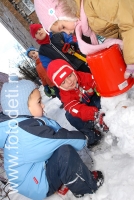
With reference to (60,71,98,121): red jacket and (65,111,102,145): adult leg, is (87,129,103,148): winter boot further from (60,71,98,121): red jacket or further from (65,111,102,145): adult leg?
(60,71,98,121): red jacket

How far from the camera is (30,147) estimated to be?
1724 mm

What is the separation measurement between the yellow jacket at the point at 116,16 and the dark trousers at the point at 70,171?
895 millimetres

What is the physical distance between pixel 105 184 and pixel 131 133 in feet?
1.85

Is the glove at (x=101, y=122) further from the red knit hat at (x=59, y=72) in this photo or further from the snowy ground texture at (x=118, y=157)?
the red knit hat at (x=59, y=72)

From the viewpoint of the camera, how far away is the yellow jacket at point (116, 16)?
1.36 m

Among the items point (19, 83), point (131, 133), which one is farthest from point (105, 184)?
point (19, 83)

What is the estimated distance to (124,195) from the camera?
5.18 ft

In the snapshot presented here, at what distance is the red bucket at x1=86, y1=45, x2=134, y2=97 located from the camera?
168 centimetres

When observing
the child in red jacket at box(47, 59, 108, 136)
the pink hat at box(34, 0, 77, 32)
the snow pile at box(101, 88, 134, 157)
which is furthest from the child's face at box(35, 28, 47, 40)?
the snow pile at box(101, 88, 134, 157)

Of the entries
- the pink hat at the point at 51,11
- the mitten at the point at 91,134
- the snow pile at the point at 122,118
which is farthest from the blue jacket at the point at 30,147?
the pink hat at the point at 51,11

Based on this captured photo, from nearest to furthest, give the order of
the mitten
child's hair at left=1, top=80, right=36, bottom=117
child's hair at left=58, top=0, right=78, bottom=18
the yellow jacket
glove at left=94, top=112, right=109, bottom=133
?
the yellow jacket
child's hair at left=58, top=0, right=78, bottom=18
child's hair at left=1, top=80, right=36, bottom=117
glove at left=94, top=112, right=109, bottom=133
the mitten

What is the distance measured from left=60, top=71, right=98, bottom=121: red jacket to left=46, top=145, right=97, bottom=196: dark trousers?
517 millimetres

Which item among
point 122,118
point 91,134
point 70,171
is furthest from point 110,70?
point 70,171

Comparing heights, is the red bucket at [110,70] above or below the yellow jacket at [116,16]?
below
